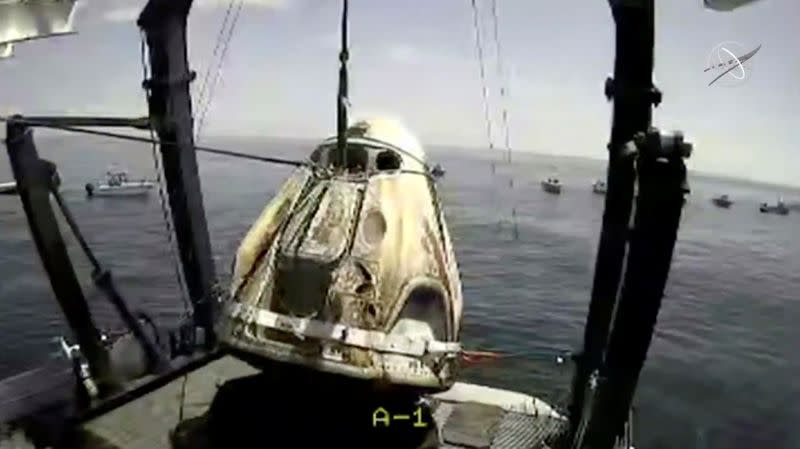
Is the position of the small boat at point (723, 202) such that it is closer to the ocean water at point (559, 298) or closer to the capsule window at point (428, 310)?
the ocean water at point (559, 298)

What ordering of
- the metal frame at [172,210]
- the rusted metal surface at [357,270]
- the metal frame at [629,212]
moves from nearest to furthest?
the metal frame at [629,212] → the rusted metal surface at [357,270] → the metal frame at [172,210]

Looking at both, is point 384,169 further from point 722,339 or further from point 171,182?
point 722,339

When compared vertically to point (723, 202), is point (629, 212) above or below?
above

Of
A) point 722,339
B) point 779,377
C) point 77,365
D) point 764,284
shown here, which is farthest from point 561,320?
point 77,365

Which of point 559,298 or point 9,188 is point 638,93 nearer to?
point 9,188

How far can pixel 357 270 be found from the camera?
1091cm

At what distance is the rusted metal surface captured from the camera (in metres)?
10.7

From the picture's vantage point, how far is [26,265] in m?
60.4

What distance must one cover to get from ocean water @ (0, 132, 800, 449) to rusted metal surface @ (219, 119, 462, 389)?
10.3 feet

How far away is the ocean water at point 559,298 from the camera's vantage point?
34531 millimetres

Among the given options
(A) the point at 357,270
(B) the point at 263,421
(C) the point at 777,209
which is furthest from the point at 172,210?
(C) the point at 777,209

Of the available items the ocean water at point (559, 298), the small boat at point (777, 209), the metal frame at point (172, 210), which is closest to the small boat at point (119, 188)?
the ocean water at point (559, 298)

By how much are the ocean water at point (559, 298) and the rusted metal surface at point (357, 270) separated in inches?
123

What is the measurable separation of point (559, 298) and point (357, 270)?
47.0 meters
